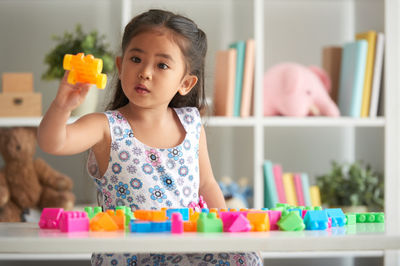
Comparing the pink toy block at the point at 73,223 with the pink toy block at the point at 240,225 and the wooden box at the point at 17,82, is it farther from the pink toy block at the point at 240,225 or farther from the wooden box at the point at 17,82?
the wooden box at the point at 17,82

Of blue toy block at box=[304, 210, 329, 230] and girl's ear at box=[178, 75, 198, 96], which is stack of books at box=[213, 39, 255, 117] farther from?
blue toy block at box=[304, 210, 329, 230]

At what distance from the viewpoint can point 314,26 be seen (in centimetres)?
273

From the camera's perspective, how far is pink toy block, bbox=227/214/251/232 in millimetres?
794

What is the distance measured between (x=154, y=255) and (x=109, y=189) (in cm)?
22

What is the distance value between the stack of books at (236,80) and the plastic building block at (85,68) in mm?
1393

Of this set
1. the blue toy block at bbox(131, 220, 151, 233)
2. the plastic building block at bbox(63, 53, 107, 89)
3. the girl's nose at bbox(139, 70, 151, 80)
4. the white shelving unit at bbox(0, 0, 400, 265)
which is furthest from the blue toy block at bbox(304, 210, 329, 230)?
the white shelving unit at bbox(0, 0, 400, 265)

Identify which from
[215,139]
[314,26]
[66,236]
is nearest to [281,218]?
[66,236]

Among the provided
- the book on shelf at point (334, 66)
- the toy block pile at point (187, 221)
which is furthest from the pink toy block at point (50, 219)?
the book on shelf at point (334, 66)

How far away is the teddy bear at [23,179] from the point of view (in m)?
2.21

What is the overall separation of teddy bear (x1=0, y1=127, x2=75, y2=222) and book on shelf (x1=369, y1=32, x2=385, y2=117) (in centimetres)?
123

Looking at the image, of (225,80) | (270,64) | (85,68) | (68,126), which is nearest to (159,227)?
(85,68)

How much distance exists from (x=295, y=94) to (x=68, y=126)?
135 cm

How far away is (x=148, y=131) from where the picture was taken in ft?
4.19

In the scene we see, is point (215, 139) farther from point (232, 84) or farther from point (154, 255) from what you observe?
point (154, 255)
